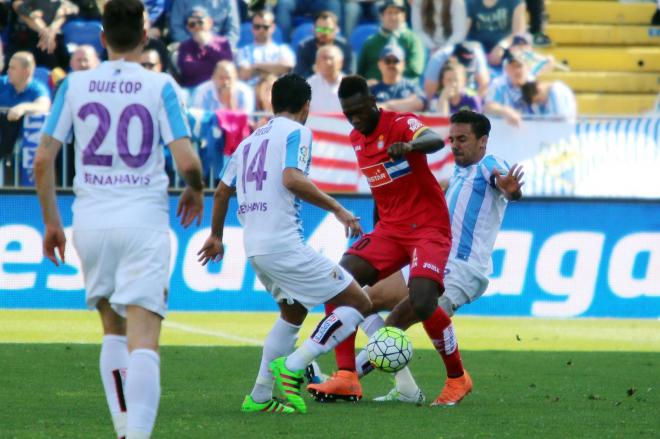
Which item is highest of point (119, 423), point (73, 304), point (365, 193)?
point (119, 423)

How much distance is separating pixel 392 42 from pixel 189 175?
1201cm

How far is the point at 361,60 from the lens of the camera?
1778 centimetres

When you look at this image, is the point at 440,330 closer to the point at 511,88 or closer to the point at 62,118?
the point at 62,118

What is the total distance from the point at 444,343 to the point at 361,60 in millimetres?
9668

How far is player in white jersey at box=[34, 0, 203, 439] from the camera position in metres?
5.86

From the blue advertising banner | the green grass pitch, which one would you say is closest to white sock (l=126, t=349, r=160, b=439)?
the green grass pitch

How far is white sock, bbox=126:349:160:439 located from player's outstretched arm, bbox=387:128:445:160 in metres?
2.53

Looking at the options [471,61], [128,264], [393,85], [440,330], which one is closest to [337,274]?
[440,330]

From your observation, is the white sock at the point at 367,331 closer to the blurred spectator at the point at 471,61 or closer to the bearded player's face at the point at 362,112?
the bearded player's face at the point at 362,112

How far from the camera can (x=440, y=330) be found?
8.52m

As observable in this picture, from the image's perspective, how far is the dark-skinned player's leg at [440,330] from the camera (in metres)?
8.37

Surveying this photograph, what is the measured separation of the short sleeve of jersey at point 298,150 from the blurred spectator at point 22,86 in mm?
8378

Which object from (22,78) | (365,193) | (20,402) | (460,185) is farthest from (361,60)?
(20,402)

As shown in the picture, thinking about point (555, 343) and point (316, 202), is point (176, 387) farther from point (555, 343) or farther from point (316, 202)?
point (555, 343)
